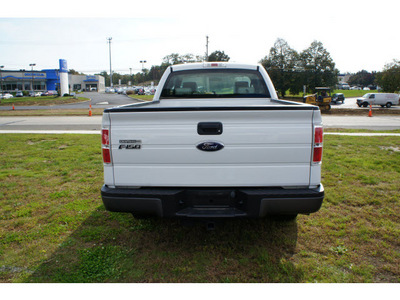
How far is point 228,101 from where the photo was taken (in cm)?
446

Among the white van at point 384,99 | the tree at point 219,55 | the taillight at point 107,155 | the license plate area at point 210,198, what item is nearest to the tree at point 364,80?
the tree at point 219,55

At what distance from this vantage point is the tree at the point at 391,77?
147 ft

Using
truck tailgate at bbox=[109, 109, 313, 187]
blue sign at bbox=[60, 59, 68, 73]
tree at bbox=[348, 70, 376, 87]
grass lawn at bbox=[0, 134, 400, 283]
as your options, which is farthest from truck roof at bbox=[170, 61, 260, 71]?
tree at bbox=[348, 70, 376, 87]

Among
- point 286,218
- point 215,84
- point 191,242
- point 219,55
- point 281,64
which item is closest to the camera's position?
point 191,242

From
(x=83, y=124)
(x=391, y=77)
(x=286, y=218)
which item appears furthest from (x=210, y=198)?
(x=391, y=77)

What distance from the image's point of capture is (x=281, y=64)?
189ft

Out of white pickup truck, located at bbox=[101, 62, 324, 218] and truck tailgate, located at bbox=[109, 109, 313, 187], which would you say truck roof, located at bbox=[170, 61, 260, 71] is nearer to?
white pickup truck, located at bbox=[101, 62, 324, 218]

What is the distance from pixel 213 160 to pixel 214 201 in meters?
0.41

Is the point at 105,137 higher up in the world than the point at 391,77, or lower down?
lower down

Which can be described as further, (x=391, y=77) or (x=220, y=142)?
(x=391, y=77)

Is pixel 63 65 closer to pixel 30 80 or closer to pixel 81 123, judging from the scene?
pixel 30 80

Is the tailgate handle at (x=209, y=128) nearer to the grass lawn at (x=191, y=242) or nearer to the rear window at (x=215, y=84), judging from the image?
the grass lawn at (x=191, y=242)

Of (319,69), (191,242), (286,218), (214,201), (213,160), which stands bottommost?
(191,242)

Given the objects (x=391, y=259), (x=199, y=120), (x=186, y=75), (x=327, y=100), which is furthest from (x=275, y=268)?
(x=327, y=100)
